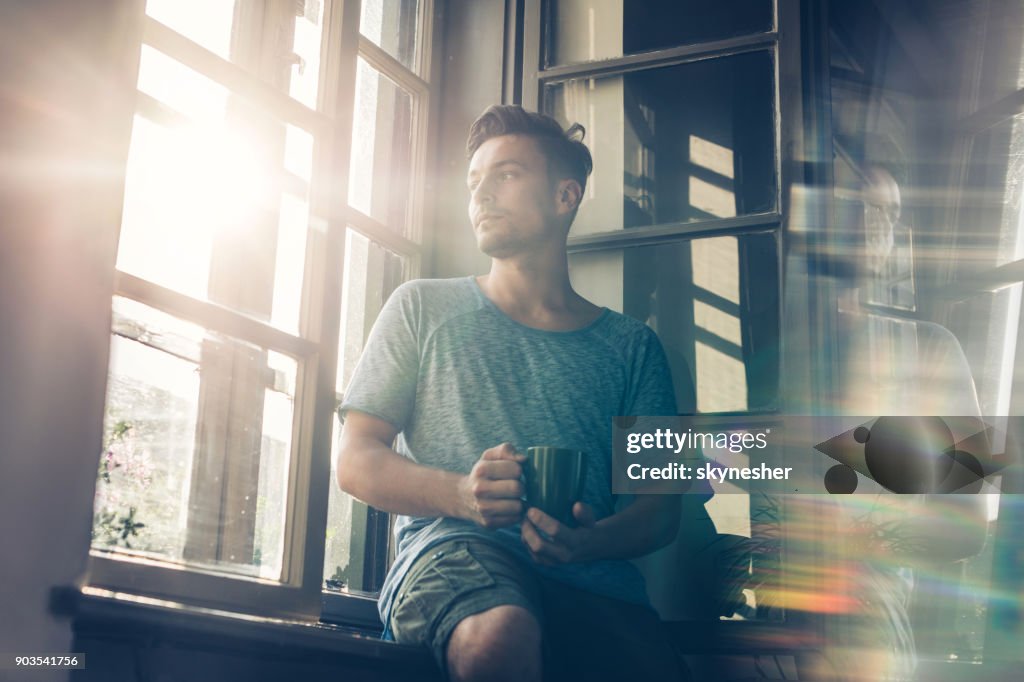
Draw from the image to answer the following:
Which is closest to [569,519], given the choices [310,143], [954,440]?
[310,143]

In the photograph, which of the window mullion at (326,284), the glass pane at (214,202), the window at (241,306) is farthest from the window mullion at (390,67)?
the glass pane at (214,202)

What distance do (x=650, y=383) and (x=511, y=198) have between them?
0.41m

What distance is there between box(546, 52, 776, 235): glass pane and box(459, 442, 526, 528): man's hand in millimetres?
757

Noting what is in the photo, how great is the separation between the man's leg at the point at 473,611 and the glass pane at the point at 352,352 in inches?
14.8

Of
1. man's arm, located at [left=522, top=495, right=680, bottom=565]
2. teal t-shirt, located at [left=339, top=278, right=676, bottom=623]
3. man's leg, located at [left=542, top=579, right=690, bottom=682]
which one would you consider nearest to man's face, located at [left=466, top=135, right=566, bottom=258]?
teal t-shirt, located at [left=339, top=278, right=676, bottom=623]

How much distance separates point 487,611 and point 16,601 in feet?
1.87

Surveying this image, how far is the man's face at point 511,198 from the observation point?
1861 millimetres

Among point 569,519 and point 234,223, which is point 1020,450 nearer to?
point 569,519

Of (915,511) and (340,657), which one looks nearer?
(340,657)

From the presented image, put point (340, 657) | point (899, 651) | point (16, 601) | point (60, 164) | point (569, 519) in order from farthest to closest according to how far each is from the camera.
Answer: point (899, 651) < point (569, 519) < point (340, 657) < point (60, 164) < point (16, 601)

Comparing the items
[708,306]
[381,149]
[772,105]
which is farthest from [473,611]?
[772,105]

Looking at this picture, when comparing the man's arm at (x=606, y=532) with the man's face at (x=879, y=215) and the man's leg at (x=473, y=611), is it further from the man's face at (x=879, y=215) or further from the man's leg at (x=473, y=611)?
the man's face at (x=879, y=215)

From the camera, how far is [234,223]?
1608mm

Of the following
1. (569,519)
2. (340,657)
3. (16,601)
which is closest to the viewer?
(16,601)
